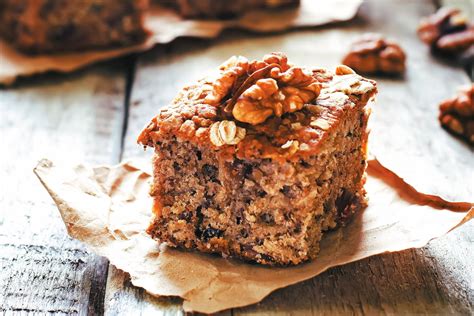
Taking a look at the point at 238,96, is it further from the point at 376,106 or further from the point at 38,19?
the point at 38,19

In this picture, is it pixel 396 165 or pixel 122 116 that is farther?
pixel 122 116

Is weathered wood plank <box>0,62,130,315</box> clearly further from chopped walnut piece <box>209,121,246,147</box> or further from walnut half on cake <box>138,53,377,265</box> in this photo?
chopped walnut piece <box>209,121,246,147</box>

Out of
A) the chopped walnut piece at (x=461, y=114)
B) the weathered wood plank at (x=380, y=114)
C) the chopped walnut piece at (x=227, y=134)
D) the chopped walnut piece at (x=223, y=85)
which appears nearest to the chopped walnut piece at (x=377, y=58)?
the weathered wood plank at (x=380, y=114)

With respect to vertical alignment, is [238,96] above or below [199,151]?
above

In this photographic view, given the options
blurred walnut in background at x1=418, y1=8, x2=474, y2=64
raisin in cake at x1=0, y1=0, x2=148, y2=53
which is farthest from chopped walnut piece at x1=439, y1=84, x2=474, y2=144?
raisin in cake at x1=0, y1=0, x2=148, y2=53

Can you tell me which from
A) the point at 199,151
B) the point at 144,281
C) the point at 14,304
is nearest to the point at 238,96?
the point at 199,151

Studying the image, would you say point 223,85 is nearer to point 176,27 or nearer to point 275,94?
point 275,94
